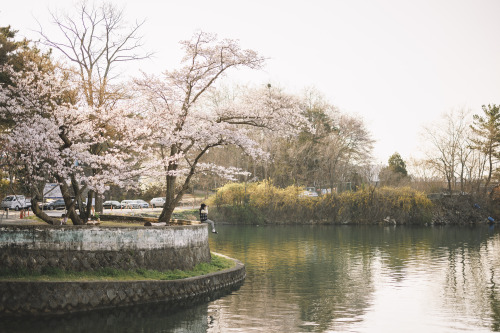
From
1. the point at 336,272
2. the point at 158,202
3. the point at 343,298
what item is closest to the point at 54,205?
the point at 158,202

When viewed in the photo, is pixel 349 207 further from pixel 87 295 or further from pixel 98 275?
pixel 87 295

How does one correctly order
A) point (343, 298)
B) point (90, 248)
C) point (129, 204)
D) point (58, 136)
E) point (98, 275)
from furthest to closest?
point (129, 204)
point (58, 136)
point (343, 298)
point (90, 248)
point (98, 275)

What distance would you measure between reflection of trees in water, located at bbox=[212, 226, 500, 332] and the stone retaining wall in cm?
177

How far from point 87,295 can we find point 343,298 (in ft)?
32.9

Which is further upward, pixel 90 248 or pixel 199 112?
pixel 199 112

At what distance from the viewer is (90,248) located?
19.4 metres

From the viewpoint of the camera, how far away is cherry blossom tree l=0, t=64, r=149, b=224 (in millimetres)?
22141

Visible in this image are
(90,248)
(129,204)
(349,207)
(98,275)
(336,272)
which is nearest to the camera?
(98,275)

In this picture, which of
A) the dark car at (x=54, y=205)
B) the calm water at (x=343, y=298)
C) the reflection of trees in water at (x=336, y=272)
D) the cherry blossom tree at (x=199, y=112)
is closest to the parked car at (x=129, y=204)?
the dark car at (x=54, y=205)

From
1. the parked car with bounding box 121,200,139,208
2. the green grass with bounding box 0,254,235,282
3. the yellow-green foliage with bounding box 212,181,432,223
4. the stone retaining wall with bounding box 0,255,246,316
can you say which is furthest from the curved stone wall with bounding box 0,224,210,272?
the parked car with bounding box 121,200,139,208

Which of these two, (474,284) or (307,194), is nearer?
(474,284)

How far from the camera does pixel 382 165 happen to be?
81.4 meters

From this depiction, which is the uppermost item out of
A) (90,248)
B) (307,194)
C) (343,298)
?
(307,194)

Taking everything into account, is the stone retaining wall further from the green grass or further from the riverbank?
the riverbank
